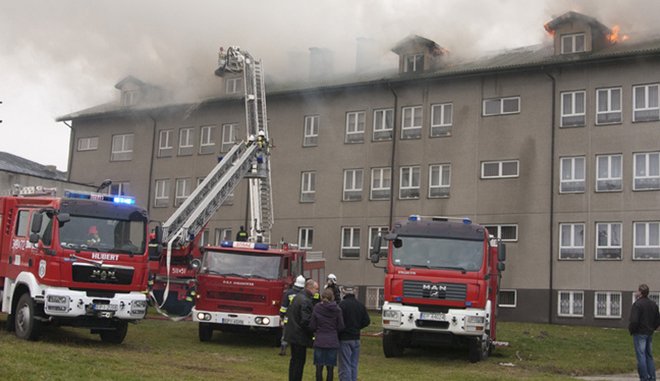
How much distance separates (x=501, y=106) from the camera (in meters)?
37.2

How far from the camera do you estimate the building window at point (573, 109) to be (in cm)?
3531

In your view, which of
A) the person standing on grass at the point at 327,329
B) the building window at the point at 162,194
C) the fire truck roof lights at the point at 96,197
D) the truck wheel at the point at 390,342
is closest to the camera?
the person standing on grass at the point at 327,329

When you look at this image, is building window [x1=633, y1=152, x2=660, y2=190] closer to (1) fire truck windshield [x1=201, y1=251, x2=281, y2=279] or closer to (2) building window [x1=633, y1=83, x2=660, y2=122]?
(2) building window [x1=633, y1=83, x2=660, y2=122]

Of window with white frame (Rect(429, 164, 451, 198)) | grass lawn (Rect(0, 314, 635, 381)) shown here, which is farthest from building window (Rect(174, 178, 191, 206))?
grass lawn (Rect(0, 314, 635, 381))

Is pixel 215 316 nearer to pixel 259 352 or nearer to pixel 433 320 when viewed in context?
pixel 259 352

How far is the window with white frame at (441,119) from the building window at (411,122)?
2.30 ft

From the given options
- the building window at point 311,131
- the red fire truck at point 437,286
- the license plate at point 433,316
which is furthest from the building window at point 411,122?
the license plate at point 433,316

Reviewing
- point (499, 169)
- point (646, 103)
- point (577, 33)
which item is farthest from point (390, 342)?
point (577, 33)

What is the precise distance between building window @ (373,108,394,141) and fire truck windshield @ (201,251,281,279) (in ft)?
66.5

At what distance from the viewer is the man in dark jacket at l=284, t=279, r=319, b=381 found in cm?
1270

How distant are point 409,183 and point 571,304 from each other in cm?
921

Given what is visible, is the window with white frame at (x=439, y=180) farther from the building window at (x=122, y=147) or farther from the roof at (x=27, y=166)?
the roof at (x=27, y=166)

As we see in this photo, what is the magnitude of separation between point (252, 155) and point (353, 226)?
1189cm

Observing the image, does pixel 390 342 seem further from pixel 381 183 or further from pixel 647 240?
pixel 381 183
